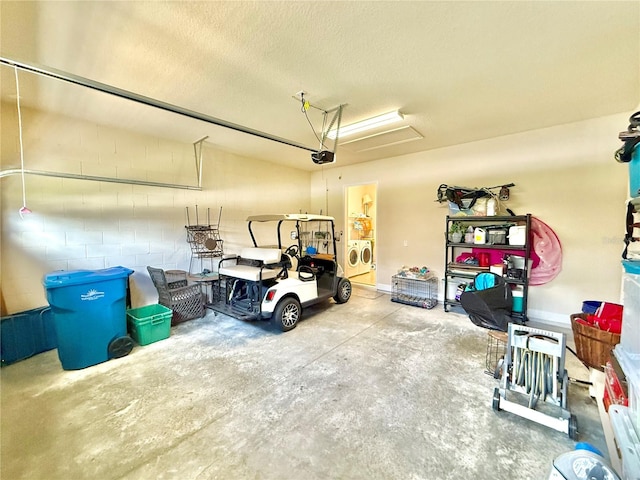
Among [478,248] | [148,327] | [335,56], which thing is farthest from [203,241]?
[478,248]

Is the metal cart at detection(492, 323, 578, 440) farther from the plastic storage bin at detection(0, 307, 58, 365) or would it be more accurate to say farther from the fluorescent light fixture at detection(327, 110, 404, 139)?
the plastic storage bin at detection(0, 307, 58, 365)

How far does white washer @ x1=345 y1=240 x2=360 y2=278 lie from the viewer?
6.89 meters

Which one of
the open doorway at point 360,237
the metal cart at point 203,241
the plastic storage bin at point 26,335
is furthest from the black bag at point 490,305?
the plastic storage bin at point 26,335

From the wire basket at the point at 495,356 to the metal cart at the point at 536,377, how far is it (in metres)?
0.22

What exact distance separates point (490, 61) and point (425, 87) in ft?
2.02

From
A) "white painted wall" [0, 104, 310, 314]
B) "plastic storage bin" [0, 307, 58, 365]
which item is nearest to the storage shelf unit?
"white painted wall" [0, 104, 310, 314]

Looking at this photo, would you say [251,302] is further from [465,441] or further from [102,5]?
[102,5]

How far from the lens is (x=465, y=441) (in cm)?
181

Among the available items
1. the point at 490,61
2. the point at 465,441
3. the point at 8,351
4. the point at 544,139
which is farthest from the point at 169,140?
the point at 544,139

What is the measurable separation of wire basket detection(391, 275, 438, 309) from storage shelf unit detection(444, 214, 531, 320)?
31cm

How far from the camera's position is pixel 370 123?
368 centimetres

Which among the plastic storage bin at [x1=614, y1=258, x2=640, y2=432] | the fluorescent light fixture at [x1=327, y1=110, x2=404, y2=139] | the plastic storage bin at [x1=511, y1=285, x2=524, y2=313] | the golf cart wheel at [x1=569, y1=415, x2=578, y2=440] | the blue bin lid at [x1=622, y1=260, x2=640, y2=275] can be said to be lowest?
the golf cart wheel at [x1=569, y1=415, x2=578, y2=440]

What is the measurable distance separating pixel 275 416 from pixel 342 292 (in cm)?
310

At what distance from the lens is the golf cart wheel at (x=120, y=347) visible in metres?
2.94
